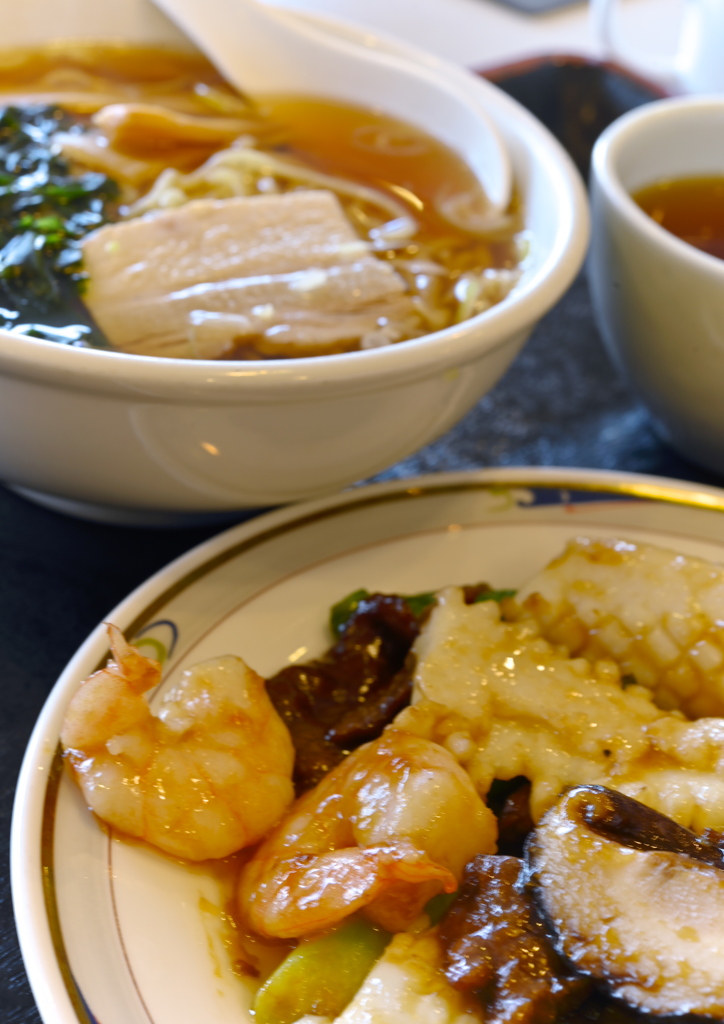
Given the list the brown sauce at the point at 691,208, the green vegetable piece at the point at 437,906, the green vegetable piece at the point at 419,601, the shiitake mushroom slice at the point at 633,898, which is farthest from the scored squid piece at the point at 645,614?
the brown sauce at the point at 691,208

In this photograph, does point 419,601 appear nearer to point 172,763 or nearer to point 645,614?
point 645,614

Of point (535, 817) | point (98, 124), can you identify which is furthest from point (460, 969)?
point (98, 124)

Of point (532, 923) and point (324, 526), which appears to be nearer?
point (532, 923)

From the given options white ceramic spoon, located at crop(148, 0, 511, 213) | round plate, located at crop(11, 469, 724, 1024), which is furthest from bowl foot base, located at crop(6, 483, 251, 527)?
white ceramic spoon, located at crop(148, 0, 511, 213)

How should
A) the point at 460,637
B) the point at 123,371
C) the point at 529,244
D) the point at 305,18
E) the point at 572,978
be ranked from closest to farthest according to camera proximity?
the point at 572,978
the point at 123,371
the point at 460,637
the point at 529,244
the point at 305,18

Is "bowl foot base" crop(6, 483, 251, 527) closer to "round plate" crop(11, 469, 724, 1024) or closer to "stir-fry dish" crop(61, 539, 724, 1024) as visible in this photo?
"round plate" crop(11, 469, 724, 1024)

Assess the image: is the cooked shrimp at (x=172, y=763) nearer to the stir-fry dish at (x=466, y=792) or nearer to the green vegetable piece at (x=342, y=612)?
the stir-fry dish at (x=466, y=792)

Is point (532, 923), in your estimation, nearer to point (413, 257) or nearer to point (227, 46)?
point (413, 257)

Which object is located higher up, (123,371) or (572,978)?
(123,371)

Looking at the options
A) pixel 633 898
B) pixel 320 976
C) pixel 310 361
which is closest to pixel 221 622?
pixel 310 361
